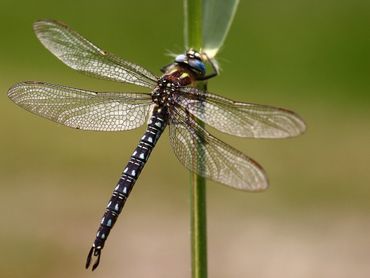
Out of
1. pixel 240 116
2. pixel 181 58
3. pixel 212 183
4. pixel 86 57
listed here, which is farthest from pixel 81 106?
pixel 212 183

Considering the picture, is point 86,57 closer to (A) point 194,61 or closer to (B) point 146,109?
(B) point 146,109

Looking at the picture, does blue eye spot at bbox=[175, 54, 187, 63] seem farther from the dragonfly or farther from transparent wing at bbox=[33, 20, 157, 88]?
transparent wing at bbox=[33, 20, 157, 88]

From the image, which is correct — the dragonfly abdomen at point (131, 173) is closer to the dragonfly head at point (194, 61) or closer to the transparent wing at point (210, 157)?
the transparent wing at point (210, 157)

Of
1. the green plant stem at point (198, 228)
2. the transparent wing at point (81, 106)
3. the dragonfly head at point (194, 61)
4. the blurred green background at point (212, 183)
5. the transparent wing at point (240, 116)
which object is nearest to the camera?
the green plant stem at point (198, 228)

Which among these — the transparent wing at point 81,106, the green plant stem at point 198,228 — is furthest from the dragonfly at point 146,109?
the green plant stem at point 198,228

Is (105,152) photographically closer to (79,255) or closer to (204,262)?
(79,255)

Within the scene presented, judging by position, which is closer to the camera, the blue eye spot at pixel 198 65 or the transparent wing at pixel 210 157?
the transparent wing at pixel 210 157

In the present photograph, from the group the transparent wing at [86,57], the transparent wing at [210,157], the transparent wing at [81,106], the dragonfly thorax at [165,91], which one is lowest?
the transparent wing at [210,157]
